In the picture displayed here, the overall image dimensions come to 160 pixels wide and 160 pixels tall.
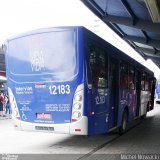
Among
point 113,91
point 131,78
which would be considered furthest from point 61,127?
point 131,78

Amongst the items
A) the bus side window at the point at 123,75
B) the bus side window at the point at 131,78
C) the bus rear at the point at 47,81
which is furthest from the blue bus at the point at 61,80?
the bus side window at the point at 131,78

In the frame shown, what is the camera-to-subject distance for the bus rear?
362 inches

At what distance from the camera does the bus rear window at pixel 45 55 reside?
930cm

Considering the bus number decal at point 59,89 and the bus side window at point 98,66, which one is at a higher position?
the bus side window at point 98,66

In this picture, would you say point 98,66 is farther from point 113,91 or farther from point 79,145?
point 79,145

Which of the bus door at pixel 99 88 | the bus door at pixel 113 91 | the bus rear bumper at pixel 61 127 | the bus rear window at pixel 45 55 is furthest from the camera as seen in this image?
the bus door at pixel 113 91

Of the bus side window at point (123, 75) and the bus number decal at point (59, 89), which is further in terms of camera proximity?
the bus side window at point (123, 75)

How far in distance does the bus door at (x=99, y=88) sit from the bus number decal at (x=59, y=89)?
66 centimetres

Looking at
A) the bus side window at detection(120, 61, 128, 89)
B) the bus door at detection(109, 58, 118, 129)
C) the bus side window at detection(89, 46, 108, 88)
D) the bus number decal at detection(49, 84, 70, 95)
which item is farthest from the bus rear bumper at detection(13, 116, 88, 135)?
the bus side window at detection(120, 61, 128, 89)

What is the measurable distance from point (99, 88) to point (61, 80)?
1.21m

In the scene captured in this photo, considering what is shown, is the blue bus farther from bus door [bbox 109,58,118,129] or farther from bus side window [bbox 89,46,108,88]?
bus door [bbox 109,58,118,129]

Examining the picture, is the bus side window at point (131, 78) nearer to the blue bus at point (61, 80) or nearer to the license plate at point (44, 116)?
the blue bus at point (61, 80)

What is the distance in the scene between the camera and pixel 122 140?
38.1ft

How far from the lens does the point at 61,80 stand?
9.38m
